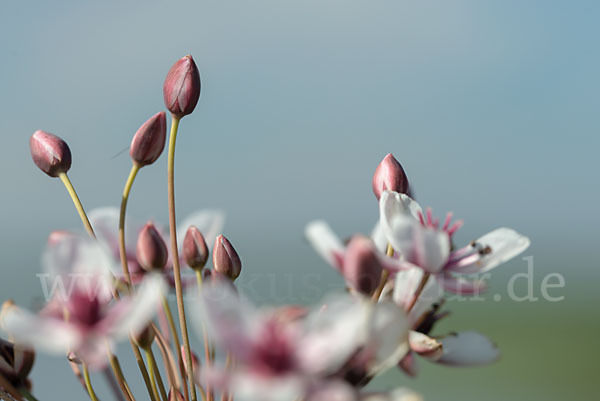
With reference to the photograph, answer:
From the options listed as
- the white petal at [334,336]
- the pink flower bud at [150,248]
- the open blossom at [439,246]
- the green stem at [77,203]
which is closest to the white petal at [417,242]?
the open blossom at [439,246]

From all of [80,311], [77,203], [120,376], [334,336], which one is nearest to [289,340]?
[334,336]

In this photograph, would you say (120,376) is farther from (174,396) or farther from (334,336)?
(334,336)

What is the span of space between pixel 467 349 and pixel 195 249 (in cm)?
30

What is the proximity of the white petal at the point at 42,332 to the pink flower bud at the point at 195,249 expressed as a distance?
0.26 metres

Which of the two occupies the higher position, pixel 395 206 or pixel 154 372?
pixel 395 206

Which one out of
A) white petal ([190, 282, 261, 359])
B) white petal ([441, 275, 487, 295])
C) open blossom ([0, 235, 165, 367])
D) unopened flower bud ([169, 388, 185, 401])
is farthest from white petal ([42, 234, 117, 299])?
white petal ([441, 275, 487, 295])

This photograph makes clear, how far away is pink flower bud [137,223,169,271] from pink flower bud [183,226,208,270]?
63mm

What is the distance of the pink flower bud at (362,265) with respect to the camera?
21.0 inches

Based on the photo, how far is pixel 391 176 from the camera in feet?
2.47

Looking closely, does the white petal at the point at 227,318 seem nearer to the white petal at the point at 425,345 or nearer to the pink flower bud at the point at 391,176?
the white petal at the point at 425,345

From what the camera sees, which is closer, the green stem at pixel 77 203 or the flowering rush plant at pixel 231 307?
the flowering rush plant at pixel 231 307

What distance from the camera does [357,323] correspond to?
0.47 metres

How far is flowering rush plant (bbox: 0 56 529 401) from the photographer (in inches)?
18.4

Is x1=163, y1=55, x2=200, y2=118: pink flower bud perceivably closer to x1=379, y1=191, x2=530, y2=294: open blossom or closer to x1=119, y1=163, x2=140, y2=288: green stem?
x1=119, y1=163, x2=140, y2=288: green stem
